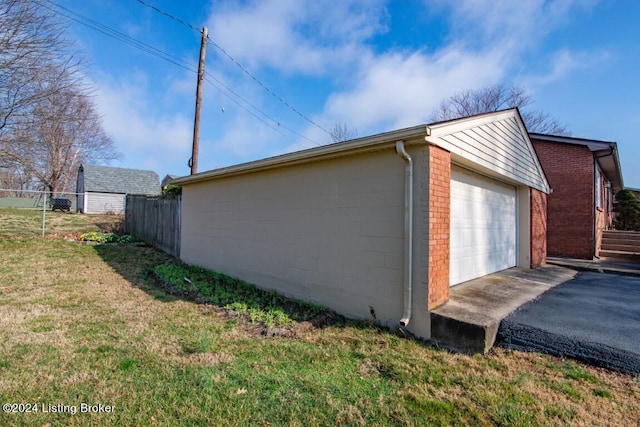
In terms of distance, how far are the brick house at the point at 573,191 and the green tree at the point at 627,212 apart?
5759mm

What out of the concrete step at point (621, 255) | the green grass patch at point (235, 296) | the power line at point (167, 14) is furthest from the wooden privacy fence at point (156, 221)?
the concrete step at point (621, 255)

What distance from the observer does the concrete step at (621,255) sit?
1096cm

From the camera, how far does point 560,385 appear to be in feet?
9.41

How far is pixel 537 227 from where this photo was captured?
28.8 ft

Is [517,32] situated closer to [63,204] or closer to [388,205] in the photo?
[388,205]

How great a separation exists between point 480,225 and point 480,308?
8.76 ft

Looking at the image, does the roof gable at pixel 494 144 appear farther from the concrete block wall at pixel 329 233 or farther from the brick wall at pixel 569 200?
the brick wall at pixel 569 200

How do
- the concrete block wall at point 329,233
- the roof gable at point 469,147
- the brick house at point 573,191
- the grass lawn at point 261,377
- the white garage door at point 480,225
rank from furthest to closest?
the brick house at point 573,191 < the white garage door at point 480,225 < the concrete block wall at point 329,233 < the roof gable at point 469,147 < the grass lawn at point 261,377

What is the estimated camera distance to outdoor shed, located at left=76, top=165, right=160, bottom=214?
24481 millimetres

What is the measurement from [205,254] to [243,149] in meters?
10.5

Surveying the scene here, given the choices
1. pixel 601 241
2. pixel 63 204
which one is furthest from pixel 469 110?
pixel 63 204

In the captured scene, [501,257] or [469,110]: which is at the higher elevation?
[469,110]

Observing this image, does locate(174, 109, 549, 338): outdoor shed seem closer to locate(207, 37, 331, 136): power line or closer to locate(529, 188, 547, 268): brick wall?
locate(529, 188, 547, 268): brick wall

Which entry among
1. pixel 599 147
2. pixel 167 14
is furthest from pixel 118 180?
pixel 599 147
